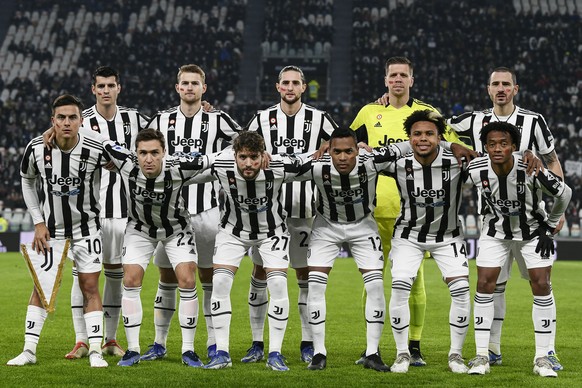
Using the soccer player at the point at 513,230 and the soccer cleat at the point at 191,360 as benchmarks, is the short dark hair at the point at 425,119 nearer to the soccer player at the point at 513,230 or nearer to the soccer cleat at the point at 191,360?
the soccer player at the point at 513,230

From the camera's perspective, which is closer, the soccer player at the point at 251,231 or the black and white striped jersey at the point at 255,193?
the soccer player at the point at 251,231

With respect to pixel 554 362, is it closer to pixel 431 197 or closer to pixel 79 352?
pixel 431 197

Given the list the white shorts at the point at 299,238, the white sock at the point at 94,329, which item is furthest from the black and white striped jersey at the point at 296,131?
the white sock at the point at 94,329

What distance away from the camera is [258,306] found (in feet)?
25.4

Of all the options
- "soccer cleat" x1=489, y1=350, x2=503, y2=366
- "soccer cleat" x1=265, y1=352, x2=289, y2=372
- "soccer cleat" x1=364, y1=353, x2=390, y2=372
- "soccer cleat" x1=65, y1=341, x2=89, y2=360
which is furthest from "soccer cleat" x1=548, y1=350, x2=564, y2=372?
"soccer cleat" x1=65, y1=341, x2=89, y2=360

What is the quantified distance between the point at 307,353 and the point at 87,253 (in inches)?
75.7

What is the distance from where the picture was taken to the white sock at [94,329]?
7078mm

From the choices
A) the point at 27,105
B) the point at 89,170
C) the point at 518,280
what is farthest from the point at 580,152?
the point at 89,170

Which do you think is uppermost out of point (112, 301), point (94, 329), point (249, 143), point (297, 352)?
point (249, 143)

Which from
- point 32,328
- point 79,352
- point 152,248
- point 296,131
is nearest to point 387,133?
point 296,131

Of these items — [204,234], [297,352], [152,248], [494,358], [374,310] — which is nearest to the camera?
[374,310]

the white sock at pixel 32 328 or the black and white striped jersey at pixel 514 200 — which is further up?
the black and white striped jersey at pixel 514 200

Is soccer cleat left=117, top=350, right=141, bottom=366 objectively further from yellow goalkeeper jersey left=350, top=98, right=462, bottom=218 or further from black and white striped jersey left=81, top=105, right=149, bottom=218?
yellow goalkeeper jersey left=350, top=98, right=462, bottom=218

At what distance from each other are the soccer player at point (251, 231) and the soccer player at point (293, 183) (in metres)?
0.41
